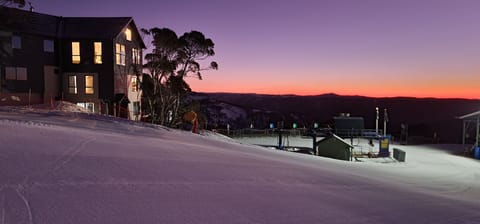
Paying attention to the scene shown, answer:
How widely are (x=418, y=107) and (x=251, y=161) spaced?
13140 centimetres

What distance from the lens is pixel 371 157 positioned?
1143 inches

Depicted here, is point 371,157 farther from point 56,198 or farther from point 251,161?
point 56,198

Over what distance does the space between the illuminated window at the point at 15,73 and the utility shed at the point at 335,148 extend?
2495 centimetres

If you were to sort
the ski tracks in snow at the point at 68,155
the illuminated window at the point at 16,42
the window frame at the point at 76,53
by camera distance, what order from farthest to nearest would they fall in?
the window frame at the point at 76,53, the illuminated window at the point at 16,42, the ski tracks in snow at the point at 68,155

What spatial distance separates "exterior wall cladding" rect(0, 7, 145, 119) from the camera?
27.1 metres

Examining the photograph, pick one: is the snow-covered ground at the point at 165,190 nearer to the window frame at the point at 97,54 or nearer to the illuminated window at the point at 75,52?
the window frame at the point at 97,54

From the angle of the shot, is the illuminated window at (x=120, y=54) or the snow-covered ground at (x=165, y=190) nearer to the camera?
the snow-covered ground at (x=165, y=190)

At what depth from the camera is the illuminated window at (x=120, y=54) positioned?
29938mm

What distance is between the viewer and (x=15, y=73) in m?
27.3

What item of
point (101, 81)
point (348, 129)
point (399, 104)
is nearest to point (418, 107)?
point (399, 104)

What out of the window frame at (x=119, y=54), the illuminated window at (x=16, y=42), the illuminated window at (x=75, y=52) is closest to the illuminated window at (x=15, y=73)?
the illuminated window at (x=16, y=42)

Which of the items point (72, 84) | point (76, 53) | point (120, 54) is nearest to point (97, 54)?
point (76, 53)

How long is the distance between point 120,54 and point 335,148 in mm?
20518

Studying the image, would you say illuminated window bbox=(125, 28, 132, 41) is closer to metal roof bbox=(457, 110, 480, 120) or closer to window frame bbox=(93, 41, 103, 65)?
window frame bbox=(93, 41, 103, 65)
